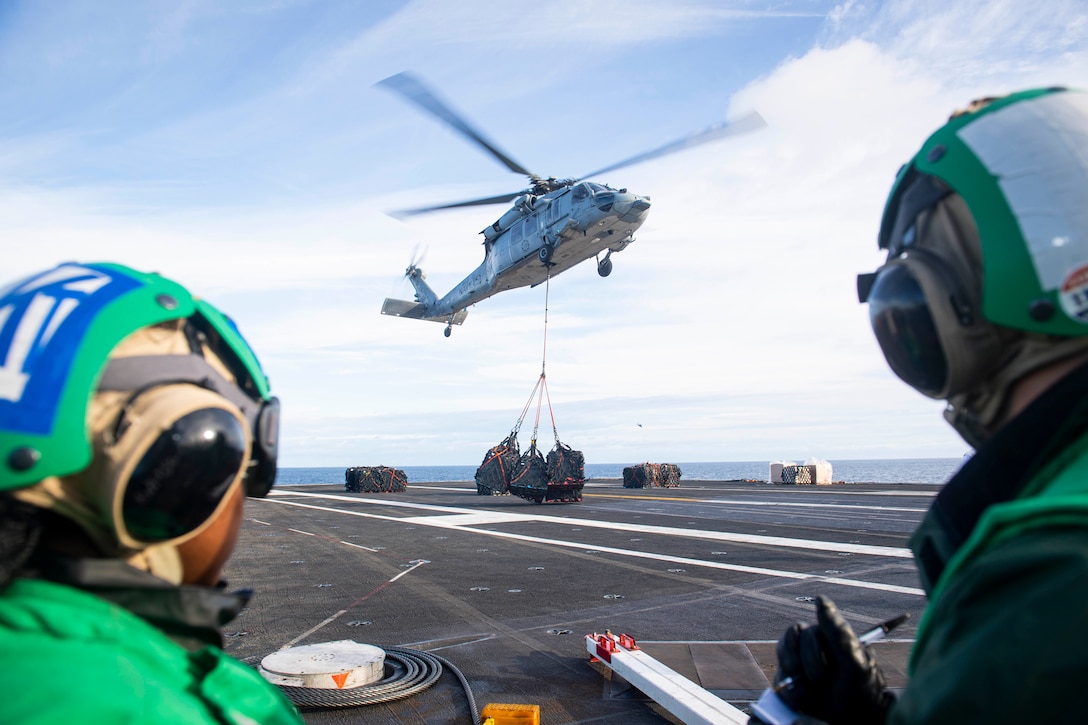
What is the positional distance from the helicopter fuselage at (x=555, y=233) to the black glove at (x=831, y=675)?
19052 millimetres

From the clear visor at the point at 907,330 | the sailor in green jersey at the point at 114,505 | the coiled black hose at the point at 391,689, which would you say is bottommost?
the coiled black hose at the point at 391,689

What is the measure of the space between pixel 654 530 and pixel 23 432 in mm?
14653

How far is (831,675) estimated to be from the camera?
1.71 metres

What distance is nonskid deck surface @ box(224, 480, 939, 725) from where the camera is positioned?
501 centimetres

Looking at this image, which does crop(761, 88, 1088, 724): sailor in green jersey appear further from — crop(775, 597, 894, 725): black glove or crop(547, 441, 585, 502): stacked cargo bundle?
crop(547, 441, 585, 502): stacked cargo bundle

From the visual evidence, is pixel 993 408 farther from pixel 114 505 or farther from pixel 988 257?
pixel 114 505

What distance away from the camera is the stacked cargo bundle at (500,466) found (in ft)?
90.5

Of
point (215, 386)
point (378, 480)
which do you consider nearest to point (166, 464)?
point (215, 386)

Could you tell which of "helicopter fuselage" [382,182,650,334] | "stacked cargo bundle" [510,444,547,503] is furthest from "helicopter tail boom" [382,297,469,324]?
"stacked cargo bundle" [510,444,547,503]

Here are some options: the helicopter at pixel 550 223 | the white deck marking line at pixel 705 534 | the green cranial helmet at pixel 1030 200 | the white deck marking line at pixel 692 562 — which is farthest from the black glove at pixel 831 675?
the helicopter at pixel 550 223

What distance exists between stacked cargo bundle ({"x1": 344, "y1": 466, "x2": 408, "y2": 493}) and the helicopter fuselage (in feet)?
49.1

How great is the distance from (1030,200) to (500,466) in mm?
27068

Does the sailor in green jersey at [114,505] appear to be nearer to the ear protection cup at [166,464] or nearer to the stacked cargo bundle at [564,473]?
the ear protection cup at [166,464]

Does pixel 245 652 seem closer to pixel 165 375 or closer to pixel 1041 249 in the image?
pixel 165 375
